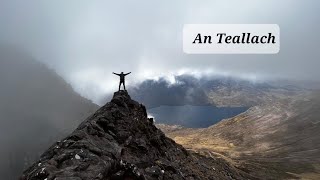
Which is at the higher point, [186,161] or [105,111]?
[105,111]

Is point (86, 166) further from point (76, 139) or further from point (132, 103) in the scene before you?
point (132, 103)

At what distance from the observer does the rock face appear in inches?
1192

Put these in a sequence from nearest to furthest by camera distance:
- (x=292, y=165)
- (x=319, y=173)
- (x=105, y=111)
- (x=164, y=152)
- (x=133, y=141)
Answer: (x=133, y=141) < (x=105, y=111) < (x=164, y=152) < (x=319, y=173) < (x=292, y=165)

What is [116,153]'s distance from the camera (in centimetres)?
3731

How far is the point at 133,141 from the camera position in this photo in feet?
153

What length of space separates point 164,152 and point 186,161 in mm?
7023

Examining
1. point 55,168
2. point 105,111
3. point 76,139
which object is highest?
point 105,111

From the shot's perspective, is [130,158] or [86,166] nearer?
[86,166]

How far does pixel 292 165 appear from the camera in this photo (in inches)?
6767

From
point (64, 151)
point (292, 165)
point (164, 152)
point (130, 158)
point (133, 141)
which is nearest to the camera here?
point (64, 151)

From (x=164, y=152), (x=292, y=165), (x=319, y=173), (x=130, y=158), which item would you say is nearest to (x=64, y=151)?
(x=130, y=158)

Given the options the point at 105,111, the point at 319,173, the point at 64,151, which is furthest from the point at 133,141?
the point at 319,173

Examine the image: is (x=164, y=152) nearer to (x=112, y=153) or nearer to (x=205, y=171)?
(x=205, y=171)

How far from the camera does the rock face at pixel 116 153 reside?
3027cm
